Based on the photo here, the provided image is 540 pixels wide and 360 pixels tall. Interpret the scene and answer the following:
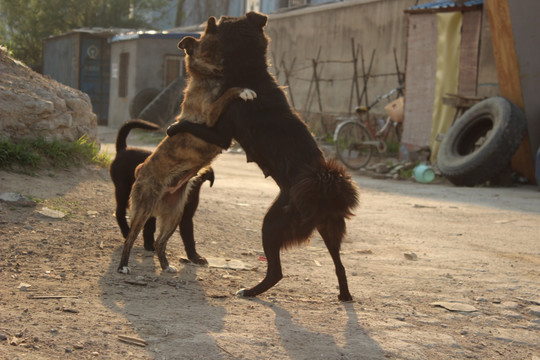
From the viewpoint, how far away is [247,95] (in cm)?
416

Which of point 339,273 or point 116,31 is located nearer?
point 339,273

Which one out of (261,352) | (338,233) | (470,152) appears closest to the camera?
(261,352)

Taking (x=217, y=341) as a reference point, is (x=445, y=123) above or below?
above

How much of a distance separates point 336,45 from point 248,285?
1398 cm

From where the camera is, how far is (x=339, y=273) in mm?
4090

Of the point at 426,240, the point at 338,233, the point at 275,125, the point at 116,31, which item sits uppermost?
the point at 116,31

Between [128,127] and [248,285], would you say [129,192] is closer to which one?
[128,127]

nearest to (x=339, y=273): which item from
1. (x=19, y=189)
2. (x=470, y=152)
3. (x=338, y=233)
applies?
(x=338, y=233)

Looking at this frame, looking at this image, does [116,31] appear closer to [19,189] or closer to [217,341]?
[19,189]

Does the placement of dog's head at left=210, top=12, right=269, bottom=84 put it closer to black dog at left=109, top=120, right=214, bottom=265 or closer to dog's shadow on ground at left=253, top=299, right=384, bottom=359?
black dog at left=109, top=120, right=214, bottom=265

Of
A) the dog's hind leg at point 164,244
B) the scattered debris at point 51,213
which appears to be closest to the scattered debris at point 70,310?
the dog's hind leg at point 164,244

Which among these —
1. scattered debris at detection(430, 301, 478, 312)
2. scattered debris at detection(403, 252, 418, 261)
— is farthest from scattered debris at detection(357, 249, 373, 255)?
scattered debris at detection(430, 301, 478, 312)

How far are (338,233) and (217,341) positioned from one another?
3.69ft

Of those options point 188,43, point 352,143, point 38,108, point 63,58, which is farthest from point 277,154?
point 63,58
